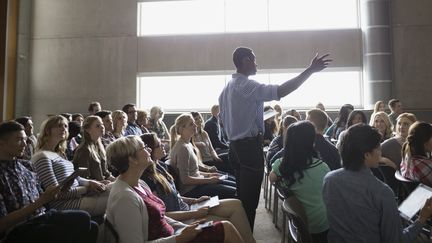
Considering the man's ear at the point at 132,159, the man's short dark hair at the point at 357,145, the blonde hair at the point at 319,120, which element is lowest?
the man's ear at the point at 132,159

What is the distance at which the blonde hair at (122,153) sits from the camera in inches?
73.9

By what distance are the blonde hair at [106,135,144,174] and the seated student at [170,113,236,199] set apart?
139 centimetres

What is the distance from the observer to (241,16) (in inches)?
364

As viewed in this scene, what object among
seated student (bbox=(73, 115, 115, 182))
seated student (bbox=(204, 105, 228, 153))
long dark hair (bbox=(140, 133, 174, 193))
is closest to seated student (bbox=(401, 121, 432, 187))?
long dark hair (bbox=(140, 133, 174, 193))

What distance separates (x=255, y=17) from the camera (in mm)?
9195

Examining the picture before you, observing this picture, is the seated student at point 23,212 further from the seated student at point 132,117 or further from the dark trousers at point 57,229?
the seated student at point 132,117

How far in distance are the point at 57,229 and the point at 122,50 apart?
26.2ft

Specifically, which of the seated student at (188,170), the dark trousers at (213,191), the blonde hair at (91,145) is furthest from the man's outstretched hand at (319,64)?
the blonde hair at (91,145)

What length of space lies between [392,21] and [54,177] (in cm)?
858

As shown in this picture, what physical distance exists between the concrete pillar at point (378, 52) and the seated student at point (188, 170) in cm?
612

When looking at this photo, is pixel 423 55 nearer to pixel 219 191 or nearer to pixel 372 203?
pixel 219 191

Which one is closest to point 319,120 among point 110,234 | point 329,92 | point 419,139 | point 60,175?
point 419,139

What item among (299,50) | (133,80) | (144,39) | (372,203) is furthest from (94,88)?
(372,203)

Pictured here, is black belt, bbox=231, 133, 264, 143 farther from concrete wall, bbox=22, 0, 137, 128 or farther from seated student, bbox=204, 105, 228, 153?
concrete wall, bbox=22, 0, 137, 128
